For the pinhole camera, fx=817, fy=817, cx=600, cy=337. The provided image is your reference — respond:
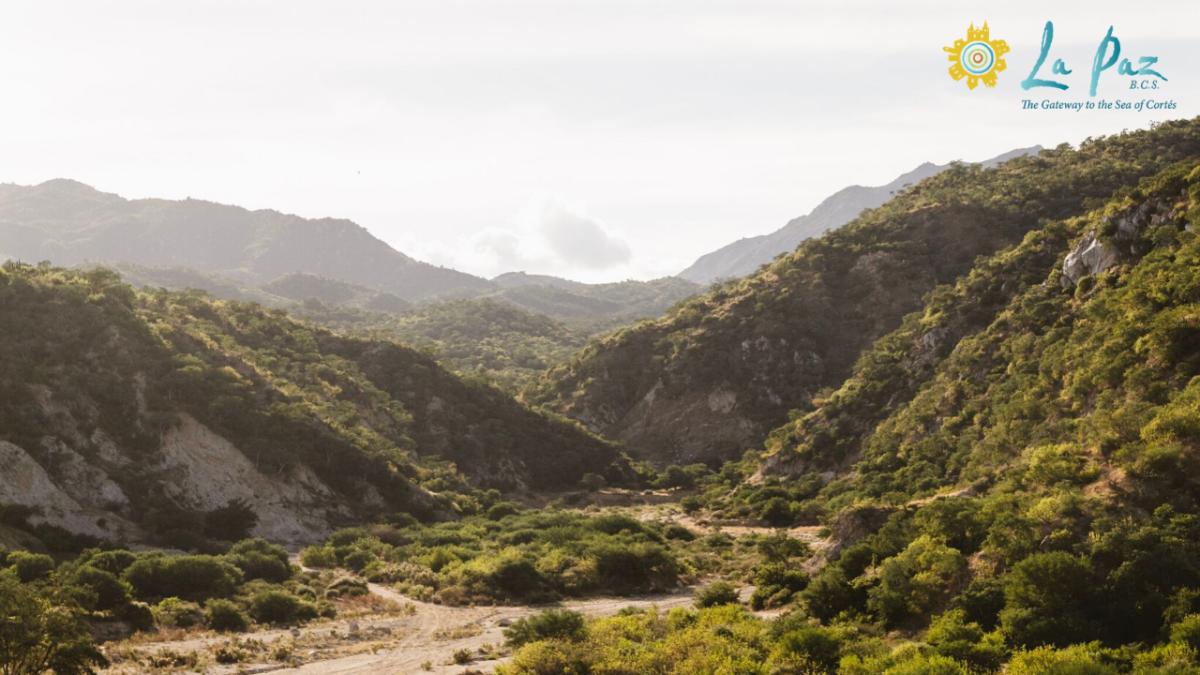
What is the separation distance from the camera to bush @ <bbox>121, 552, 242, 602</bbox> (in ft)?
123

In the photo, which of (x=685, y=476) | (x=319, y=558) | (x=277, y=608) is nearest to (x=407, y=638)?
(x=277, y=608)

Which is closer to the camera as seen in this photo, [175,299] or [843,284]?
[175,299]

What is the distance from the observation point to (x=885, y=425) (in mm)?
69062

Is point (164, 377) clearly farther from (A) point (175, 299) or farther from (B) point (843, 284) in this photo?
(B) point (843, 284)

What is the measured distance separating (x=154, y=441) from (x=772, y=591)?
4435 centimetres

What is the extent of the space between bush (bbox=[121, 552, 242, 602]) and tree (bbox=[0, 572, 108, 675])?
14.7 m

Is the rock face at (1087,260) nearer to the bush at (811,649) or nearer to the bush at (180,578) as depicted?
the bush at (811,649)

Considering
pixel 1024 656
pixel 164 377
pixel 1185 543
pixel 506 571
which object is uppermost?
pixel 164 377

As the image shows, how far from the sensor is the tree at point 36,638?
21.3 m

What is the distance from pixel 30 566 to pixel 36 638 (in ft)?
50.6

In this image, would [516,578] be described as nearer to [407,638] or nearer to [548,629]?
[407,638]

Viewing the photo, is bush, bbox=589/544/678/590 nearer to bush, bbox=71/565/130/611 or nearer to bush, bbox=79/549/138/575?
bush, bbox=71/565/130/611

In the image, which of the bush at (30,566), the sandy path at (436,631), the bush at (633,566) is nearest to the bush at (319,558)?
the sandy path at (436,631)

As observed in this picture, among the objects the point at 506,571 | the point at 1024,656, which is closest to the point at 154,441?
the point at 506,571
